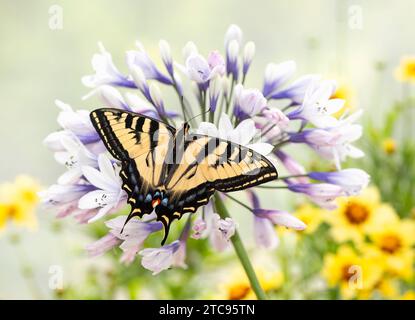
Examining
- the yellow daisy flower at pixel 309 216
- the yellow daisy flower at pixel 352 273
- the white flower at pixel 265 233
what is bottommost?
the yellow daisy flower at pixel 352 273

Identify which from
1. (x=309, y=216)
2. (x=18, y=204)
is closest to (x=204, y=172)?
(x=309, y=216)

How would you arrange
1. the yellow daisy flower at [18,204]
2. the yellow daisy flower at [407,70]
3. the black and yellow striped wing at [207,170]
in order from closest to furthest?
the black and yellow striped wing at [207,170]
the yellow daisy flower at [18,204]
the yellow daisy flower at [407,70]

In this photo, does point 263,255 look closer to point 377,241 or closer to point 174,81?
point 377,241

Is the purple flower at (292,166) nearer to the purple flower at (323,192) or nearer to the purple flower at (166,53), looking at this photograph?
the purple flower at (323,192)

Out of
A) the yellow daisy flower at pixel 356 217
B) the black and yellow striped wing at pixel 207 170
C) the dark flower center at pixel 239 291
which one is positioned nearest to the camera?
the black and yellow striped wing at pixel 207 170

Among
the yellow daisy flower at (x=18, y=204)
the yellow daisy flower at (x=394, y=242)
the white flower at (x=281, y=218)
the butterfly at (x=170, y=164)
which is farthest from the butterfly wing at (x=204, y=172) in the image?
the yellow daisy flower at (x=18, y=204)

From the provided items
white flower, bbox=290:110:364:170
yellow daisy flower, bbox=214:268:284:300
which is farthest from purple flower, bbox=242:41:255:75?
yellow daisy flower, bbox=214:268:284:300
